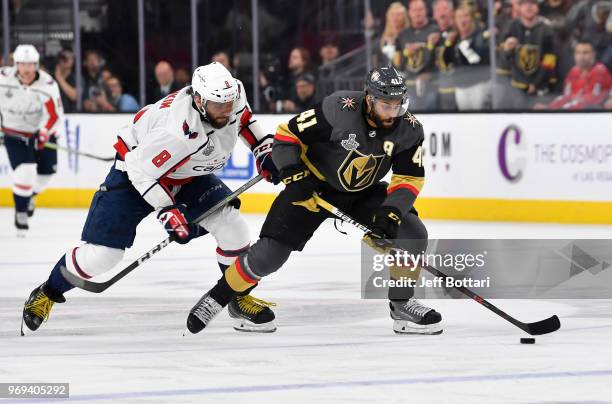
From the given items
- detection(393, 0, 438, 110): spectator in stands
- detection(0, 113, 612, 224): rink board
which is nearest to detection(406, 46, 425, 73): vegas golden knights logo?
detection(393, 0, 438, 110): spectator in stands

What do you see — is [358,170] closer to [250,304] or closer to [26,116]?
[250,304]

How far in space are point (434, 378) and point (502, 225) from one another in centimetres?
574

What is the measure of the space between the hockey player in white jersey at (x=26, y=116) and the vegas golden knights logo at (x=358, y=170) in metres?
5.33

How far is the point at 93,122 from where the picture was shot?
1246cm

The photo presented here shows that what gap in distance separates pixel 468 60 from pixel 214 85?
5769 mm

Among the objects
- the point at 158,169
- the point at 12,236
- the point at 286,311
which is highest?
the point at 158,169

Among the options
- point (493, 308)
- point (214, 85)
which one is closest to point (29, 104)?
point (214, 85)

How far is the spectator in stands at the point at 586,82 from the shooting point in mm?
9984

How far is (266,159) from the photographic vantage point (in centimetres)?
568

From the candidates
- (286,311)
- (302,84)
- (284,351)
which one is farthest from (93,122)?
(284,351)

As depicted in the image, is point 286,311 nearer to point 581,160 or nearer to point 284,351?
point 284,351

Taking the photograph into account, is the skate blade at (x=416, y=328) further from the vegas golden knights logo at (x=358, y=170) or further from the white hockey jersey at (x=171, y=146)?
the white hockey jersey at (x=171, y=146)

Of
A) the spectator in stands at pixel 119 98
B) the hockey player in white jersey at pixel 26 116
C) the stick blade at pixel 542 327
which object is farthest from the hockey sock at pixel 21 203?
the stick blade at pixel 542 327

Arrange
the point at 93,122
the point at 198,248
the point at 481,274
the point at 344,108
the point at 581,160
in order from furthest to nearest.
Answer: the point at 93,122, the point at 581,160, the point at 198,248, the point at 481,274, the point at 344,108
